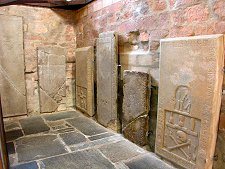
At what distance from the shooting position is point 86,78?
2.78 meters

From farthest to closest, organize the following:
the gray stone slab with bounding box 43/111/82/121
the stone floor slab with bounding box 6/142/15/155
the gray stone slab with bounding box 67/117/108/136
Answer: the gray stone slab with bounding box 43/111/82/121, the gray stone slab with bounding box 67/117/108/136, the stone floor slab with bounding box 6/142/15/155

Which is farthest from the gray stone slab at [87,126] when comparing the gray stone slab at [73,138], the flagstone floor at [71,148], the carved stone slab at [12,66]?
the carved stone slab at [12,66]

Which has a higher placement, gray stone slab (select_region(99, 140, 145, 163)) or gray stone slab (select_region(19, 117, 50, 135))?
gray stone slab (select_region(19, 117, 50, 135))

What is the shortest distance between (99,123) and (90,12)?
158 centimetres

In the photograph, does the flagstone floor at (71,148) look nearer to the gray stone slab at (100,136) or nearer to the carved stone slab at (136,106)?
the gray stone slab at (100,136)

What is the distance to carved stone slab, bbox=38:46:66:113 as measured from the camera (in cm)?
304

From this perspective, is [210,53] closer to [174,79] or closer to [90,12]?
[174,79]

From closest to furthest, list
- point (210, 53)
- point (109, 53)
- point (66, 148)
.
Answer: point (210, 53)
point (66, 148)
point (109, 53)

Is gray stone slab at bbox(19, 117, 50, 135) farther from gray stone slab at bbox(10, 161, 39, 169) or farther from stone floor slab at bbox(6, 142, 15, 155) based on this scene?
gray stone slab at bbox(10, 161, 39, 169)

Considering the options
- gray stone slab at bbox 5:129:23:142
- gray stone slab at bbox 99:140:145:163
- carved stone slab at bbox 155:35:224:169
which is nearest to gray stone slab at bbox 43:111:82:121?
gray stone slab at bbox 5:129:23:142

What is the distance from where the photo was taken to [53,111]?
3188mm

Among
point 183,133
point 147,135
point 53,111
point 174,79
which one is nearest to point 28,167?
point 147,135

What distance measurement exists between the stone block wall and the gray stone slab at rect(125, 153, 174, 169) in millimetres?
1919

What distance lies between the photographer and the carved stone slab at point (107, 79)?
2.23 m
